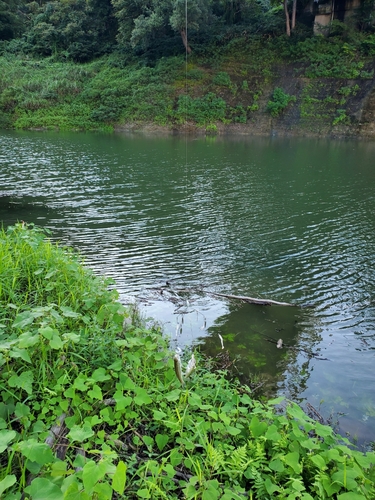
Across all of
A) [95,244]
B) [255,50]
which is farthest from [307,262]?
[255,50]

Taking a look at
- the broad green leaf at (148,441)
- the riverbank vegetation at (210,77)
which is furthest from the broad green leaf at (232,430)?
the riverbank vegetation at (210,77)

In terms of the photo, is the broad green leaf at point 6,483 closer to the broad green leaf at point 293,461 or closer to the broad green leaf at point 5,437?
the broad green leaf at point 5,437

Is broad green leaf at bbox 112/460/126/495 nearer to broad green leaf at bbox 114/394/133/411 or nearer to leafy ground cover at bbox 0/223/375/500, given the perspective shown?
leafy ground cover at bbox 0/223/375/500

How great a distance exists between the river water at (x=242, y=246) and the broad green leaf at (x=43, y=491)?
9.85 feet

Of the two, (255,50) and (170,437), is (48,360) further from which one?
(255,50)

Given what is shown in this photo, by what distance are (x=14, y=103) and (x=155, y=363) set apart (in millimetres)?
39735

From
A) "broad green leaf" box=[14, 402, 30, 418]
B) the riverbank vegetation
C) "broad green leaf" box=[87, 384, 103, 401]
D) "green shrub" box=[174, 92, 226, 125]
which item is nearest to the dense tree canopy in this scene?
the riverbank vegetation

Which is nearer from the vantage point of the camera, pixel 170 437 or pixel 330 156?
pixel 170 437

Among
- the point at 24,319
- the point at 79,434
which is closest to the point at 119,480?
the point at 79,434

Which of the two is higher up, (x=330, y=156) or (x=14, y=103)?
(x=14, y=103)

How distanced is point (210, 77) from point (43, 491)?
39031mm

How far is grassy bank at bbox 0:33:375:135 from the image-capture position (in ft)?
101

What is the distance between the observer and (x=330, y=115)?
3023 centimetres

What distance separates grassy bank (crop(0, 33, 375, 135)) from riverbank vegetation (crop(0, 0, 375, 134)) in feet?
0.32
